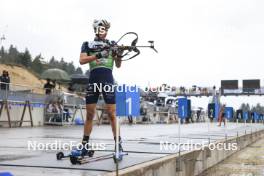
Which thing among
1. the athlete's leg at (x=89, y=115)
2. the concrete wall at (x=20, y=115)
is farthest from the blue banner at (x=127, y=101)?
the concrete wall at (x=20, y=115)

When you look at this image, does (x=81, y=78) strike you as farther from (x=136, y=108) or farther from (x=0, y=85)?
(x=136, y=108)

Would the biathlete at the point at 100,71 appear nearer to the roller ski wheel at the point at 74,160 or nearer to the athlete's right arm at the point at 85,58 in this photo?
the athlete's right arm at the point at 85,58

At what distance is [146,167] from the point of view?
20.8ft

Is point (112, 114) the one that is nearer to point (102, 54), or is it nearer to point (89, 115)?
point (89, 115)

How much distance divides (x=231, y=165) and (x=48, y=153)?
654cm

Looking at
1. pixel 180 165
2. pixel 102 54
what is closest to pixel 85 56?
pixel 102 54

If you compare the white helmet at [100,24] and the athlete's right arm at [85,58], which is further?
the white helmet at [100,24]

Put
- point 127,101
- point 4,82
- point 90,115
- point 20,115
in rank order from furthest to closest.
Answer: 1. point 20,115
2. point 4,82
3. point 90,115
4. point 127,101

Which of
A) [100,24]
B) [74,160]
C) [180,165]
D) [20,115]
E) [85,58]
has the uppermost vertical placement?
[100,24]

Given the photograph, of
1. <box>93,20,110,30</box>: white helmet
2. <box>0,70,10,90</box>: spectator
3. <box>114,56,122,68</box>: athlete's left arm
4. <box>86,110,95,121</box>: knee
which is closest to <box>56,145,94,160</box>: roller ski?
<box>86,110,95,121</box>: knee

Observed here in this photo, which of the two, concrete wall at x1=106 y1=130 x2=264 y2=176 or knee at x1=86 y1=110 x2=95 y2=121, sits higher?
knee at x1=86 y1=110 x2=95 y2=121

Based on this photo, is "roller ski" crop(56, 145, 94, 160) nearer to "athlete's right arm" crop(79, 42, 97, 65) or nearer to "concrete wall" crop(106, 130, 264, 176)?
"concrete wall" crop(106, 130, 264, 176)

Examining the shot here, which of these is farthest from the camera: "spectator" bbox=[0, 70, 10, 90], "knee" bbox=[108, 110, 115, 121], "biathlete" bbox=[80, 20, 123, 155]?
"spectator" bbox=[0, 70, 10, 90]

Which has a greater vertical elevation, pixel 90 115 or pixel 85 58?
pixel 85 58
